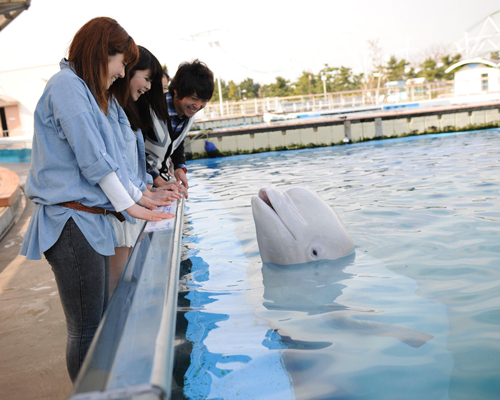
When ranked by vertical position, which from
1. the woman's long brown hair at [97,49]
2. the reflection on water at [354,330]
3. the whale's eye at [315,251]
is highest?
the woman's long brown hair at [97,49]

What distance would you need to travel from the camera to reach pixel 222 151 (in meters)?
13.4

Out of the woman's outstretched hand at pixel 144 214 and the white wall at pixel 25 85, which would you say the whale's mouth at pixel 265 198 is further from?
the white wall at pixel 25 85

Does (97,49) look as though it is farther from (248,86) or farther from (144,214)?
(248,86)

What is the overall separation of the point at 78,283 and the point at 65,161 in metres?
0.45

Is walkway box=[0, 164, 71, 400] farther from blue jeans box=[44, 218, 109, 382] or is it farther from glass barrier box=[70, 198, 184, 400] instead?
glass barrier box=[70, 198, 184, 400]

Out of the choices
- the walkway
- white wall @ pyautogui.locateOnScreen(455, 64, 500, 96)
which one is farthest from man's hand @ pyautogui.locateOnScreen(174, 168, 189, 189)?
white wall @ pyautogui.locateOnScreen(455, 64, 500, 96)

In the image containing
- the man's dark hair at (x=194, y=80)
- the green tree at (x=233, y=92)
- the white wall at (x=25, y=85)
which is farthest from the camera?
the green tree at (x=233, y=92)

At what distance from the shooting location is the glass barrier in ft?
2.72

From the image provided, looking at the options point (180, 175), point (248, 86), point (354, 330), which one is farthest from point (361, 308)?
point (248, 86)

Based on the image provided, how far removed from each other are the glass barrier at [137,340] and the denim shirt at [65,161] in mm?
295

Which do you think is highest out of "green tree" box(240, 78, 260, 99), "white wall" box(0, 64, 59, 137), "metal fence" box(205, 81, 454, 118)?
"green tree" box(240, 78, 260, 99)

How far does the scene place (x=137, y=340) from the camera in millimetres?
1019

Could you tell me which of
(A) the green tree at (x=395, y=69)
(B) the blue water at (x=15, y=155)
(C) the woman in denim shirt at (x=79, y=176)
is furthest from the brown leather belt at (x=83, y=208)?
(A) the green tree at (x=395, y=69)

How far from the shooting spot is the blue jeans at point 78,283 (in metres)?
1.68
